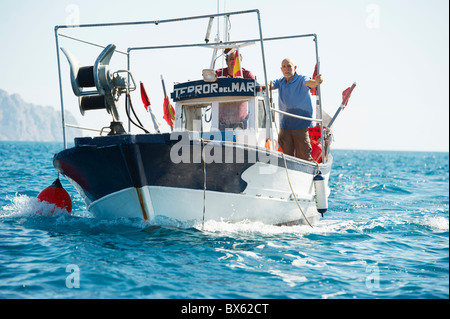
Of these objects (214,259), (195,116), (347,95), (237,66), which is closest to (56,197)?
(195,116)

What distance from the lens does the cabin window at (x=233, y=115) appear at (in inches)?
324

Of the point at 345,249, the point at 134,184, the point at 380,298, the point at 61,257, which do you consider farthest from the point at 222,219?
the point at 380,298

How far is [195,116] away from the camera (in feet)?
28.6

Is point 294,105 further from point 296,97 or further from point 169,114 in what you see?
point 169,114

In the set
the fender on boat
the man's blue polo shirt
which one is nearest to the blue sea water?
the fender on boat

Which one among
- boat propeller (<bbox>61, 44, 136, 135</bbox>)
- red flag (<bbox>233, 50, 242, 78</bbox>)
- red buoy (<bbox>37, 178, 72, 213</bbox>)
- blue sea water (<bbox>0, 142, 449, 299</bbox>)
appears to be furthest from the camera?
red flag (<bbox>233, 50, 242, 78</bbox>)

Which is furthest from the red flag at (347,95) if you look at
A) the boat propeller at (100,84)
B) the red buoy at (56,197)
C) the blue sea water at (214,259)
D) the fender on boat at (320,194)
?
the red buoy at (56,197)

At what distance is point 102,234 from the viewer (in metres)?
6.72

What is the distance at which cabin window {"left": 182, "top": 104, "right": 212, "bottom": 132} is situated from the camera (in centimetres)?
862

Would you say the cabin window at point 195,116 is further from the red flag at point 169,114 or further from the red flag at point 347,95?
the red flag at point 347,95

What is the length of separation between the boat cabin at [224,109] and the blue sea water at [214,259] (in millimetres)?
1752

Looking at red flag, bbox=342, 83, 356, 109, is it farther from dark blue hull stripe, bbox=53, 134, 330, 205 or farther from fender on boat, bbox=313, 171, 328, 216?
dark blue hull stripe, bbox=53, 134, 330, 205

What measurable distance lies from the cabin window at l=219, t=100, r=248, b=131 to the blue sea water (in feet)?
6.48

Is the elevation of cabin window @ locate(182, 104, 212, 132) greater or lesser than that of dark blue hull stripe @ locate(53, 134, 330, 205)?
greater
